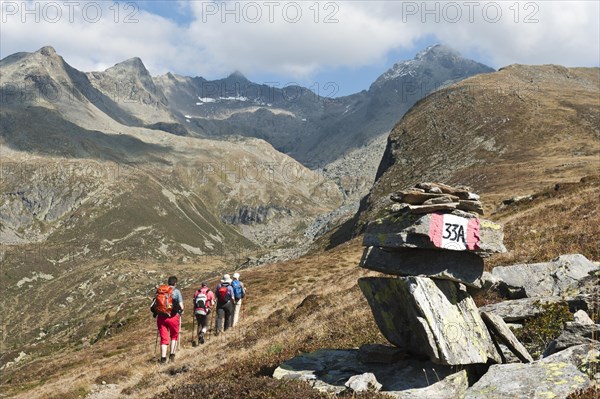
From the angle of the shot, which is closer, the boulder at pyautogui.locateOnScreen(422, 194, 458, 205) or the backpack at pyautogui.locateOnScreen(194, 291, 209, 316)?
the boulder at pyautogui.locateOnScreen(422, 194, 458, 205)

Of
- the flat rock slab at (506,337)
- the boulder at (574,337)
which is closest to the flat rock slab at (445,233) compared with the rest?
the flat rock slab at (506,337)

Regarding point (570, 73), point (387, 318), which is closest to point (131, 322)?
point (387, 318)

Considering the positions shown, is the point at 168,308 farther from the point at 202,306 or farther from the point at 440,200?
the point at 440,200

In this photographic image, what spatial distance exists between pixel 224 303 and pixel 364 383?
735 inches

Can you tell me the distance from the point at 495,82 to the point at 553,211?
149 metres

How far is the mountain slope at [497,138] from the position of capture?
87.6 metres

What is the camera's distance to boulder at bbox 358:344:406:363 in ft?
37.3

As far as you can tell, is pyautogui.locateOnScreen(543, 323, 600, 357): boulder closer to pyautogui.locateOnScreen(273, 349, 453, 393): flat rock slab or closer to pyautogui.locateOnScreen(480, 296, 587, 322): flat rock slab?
pyautogui.locateOnScreen(480, 296, 587, 322): flat rock slab

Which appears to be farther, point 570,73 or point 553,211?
point 570,73

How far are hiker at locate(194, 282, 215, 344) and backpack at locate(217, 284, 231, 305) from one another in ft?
1.78

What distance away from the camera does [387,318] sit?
38.9 ft

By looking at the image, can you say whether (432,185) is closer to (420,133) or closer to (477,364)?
(477,364)

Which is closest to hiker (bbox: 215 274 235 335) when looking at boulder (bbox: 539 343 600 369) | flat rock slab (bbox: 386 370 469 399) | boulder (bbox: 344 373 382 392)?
boulder (bbox: 344 373 382 392)

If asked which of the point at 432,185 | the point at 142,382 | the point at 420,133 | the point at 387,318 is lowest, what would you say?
the point at 142,382
